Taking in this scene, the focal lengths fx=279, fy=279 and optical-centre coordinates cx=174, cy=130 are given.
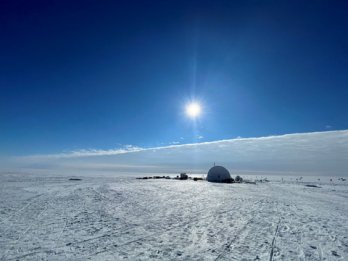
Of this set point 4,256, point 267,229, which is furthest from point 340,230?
point 4,256

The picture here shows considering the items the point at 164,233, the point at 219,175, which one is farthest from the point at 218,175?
the point at 164,233

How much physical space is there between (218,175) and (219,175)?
22 centimetres

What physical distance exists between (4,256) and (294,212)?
57.0 feet

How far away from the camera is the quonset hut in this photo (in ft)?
202

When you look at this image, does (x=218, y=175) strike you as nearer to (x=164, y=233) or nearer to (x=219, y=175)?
(x=219, y=175)

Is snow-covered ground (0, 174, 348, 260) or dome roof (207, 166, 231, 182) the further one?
dome roof (207, 166, 231, 182)

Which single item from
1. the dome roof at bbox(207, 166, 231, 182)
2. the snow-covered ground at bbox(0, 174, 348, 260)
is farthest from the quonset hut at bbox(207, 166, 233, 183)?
A: the snow-covered ground at bbox(0, 174, 348, 260)

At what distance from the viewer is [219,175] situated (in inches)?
2457

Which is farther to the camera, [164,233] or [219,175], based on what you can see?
[219,175]

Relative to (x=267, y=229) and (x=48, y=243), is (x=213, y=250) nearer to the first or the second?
(x=267, y=229)

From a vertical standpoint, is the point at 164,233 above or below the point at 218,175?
below

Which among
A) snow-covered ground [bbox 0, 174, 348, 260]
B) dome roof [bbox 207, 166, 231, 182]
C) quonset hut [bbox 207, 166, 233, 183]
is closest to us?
snow-covered ground [bbox 0, 174, 348, 260]

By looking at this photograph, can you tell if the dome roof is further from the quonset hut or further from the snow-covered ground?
the snow-covered ground

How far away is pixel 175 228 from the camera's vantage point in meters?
13.5
